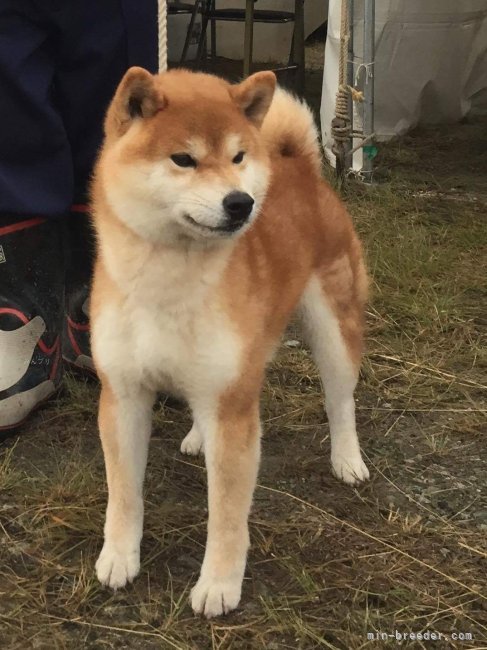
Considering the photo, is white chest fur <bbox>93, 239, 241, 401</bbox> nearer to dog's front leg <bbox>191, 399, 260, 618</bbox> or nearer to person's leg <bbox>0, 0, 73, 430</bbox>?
dog's front leg <bbox>191, 399, 260, 618</bbox>

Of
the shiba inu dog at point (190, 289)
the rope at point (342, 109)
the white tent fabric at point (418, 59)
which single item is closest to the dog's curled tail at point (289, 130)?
the shiba inu dog at point (190, 289)

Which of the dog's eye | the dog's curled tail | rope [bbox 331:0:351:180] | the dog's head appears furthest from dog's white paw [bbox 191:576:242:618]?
rope [bbox 331:0:351:180]

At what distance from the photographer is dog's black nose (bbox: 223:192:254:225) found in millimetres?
1147

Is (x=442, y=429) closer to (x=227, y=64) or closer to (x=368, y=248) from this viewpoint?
(x=368, y=248)

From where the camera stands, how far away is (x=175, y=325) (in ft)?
4.09

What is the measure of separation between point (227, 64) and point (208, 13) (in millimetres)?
1005

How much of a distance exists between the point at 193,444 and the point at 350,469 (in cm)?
35

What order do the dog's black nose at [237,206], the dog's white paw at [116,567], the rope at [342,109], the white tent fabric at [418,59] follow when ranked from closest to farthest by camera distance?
the dog's black nose at [237,206], the dog's white paw at [116,567], the rope at [342,109], the white tent fabric at [418,59]

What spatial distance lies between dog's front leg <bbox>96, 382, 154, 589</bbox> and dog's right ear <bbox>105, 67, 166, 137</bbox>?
1.40 feet

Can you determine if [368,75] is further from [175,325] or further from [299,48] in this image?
[175,325]

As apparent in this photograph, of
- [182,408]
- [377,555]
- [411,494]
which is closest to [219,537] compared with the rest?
[377,555]

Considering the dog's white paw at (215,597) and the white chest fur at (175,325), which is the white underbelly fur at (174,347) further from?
the dog's white paw at (215,597)

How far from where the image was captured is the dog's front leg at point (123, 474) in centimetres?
134

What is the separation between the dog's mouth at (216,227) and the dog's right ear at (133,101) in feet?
0.58
